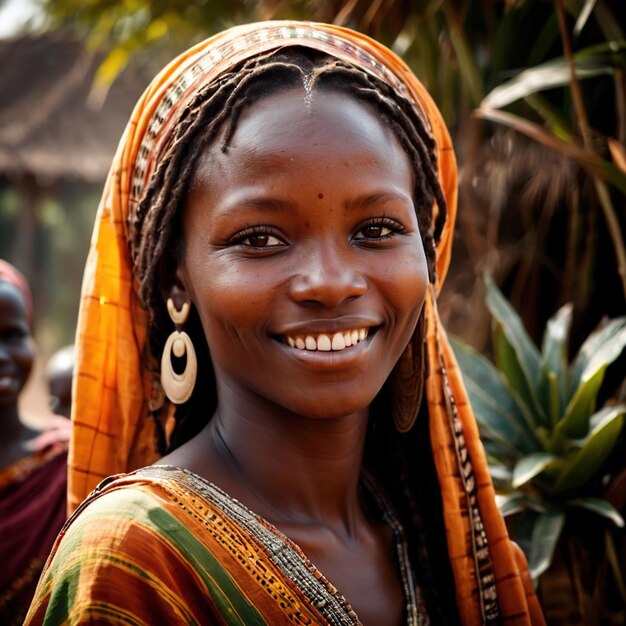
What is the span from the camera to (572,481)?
2.71 meters

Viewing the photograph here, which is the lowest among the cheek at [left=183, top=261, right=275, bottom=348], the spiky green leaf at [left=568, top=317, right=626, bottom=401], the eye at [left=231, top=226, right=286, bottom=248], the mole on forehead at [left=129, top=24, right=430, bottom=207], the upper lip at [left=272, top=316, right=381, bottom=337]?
the spiky green leaf at [left=568, top=317, right=626, bottom=401]

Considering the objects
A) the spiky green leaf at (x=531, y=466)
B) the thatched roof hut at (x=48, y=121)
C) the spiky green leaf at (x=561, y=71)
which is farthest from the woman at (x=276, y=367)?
the thatched roof hut at (x=48, y=121)

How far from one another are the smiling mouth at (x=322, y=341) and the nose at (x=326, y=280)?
60 millimetres

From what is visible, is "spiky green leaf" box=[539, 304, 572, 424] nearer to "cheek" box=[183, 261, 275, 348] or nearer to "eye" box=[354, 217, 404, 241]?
"eye" box=[354, 217, 404, 241]

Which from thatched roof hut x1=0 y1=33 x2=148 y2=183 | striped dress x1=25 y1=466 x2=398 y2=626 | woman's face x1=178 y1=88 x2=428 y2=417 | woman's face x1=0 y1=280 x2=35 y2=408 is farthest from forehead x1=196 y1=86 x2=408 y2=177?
thatched roof hut x1=0 y1=33 x2=148 y2=183

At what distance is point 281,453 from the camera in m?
1.68

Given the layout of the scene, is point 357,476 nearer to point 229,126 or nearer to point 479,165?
point 229,126

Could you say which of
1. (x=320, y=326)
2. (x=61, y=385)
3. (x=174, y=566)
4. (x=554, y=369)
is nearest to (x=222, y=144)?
(x=320, y=326)

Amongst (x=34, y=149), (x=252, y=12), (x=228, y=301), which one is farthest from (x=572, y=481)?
(x=34, y=149)

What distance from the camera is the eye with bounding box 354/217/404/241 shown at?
1569 millimetres

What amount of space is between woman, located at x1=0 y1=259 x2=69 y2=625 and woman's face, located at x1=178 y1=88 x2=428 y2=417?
6.71 feet

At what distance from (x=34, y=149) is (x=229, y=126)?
46.2 feet

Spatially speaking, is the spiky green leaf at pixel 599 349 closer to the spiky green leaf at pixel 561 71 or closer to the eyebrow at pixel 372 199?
the spiky green leaf at pixel 561 71

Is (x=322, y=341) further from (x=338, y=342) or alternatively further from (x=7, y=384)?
(x=7, y=384)
